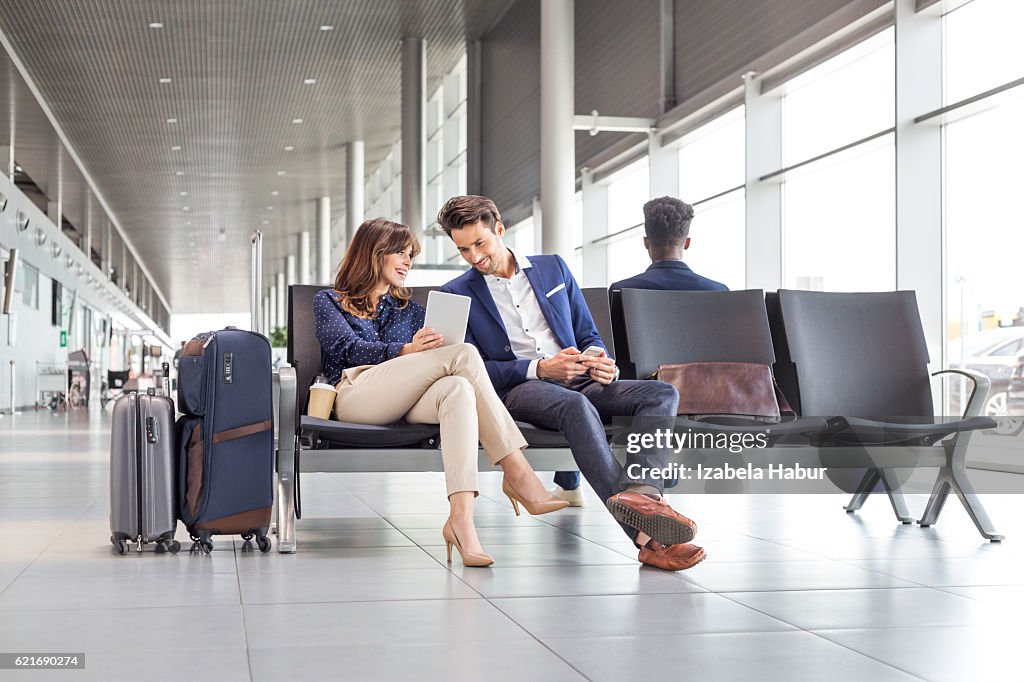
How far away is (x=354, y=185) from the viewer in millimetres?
20781

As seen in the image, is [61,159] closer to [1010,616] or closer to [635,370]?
[635,370]

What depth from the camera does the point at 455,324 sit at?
3.29 meters

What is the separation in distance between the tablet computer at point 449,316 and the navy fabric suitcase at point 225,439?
0.48 m

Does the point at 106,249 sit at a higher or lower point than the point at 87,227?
lower

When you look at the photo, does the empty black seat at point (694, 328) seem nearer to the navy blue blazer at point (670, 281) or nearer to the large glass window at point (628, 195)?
the navy blue blazer at point (670, 281)

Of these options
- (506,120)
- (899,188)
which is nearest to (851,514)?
(899,188)

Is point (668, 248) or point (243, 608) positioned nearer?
point (243, 608)

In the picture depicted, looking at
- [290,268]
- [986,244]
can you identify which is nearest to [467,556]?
[986,244]

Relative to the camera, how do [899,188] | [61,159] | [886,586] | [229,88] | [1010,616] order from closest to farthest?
[1010,616] → [886,586] → [899,188] → [229,88] → [61,159]

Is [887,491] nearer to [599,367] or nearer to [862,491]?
[862,491]

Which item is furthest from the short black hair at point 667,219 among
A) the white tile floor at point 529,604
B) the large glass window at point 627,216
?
the large glass window at point 627,216

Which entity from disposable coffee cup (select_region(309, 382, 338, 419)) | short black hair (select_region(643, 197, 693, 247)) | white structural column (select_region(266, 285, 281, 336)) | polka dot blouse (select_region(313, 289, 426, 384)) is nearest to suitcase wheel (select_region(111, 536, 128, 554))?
disposable coffee cup (select_region(309, 382, 338, 419))

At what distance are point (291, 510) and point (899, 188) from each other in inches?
192

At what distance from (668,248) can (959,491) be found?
1.35m
